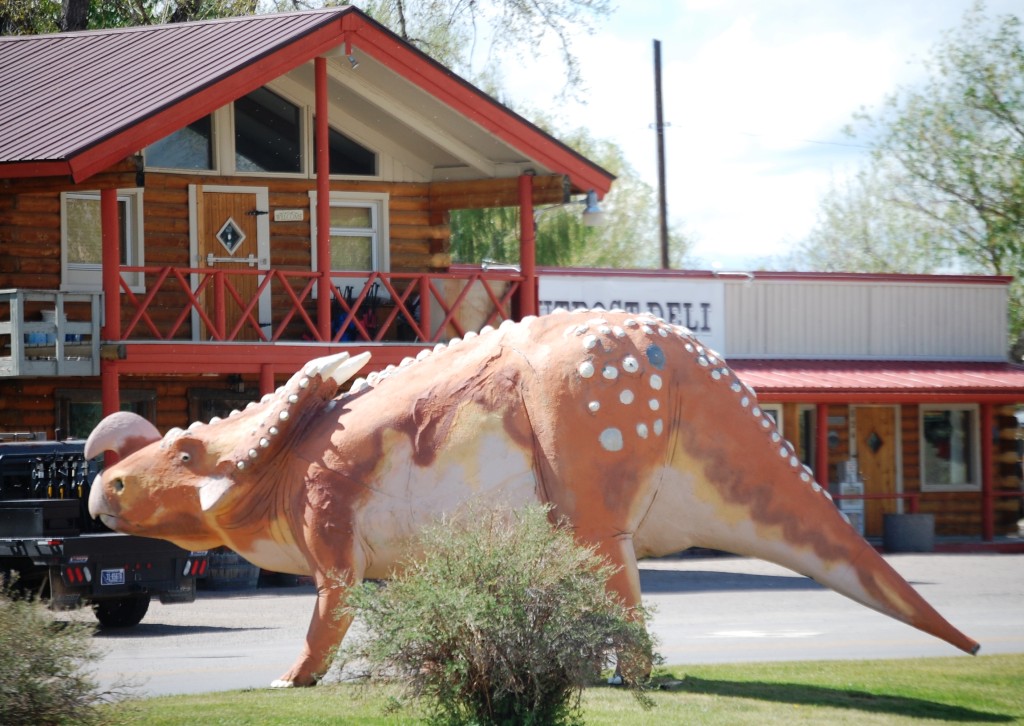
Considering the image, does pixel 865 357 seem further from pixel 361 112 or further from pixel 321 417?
pixel 321 417

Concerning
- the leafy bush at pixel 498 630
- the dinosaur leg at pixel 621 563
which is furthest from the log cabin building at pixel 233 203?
the leafy bush at pixel 498 630

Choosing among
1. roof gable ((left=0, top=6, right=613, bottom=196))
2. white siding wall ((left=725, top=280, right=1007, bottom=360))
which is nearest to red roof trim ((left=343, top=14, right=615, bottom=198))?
roof gable ((left=0, top=6, right=613, bottom=196))

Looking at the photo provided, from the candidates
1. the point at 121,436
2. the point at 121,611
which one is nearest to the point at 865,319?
the point at 121,611

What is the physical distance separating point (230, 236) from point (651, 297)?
7.46 m

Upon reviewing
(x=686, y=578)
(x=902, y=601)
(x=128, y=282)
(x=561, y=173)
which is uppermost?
(x=561, y=173)

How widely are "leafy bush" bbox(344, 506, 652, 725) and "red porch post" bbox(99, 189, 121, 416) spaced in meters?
10.8

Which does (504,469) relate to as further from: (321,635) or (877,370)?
(877,370)

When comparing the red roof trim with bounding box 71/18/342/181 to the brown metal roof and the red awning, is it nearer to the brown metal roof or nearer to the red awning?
the brown metal roof

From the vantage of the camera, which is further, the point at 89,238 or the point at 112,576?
the point at 89,238

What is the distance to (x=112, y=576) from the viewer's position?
1381 cm

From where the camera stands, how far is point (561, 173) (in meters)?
20.4

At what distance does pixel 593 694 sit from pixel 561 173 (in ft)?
37.7

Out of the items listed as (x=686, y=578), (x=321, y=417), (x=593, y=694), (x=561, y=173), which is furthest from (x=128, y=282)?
(x=593, y=694)

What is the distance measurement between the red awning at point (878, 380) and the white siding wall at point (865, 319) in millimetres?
298
